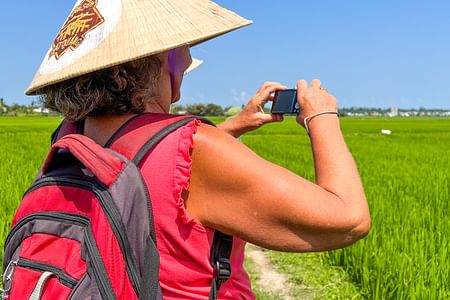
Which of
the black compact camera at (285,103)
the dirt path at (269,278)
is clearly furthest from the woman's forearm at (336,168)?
the dirt path at (269,278)

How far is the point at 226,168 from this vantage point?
39.5 inches

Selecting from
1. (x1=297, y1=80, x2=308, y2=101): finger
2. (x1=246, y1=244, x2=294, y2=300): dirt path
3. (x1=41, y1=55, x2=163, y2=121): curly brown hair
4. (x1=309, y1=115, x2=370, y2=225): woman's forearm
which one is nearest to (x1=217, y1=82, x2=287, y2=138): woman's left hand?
(x1=297, y1=80, x2=308, y2=101): finger

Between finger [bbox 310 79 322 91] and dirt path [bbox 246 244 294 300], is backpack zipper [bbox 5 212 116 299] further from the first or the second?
dirt path [bbox 246 244 294 300]

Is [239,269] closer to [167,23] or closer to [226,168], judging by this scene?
[226,168]

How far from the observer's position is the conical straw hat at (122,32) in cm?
109

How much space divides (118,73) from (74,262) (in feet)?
1.16

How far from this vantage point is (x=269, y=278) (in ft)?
12.5

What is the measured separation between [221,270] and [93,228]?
249 millimetres

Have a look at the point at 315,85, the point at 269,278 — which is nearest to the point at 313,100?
the point at 315,85

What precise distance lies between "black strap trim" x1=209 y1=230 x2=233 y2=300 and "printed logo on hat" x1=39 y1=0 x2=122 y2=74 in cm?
43

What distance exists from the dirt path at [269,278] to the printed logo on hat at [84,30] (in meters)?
2.59

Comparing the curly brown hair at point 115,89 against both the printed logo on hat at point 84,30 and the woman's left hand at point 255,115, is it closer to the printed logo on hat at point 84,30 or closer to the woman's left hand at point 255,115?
the printed logo on hat at point 84,30

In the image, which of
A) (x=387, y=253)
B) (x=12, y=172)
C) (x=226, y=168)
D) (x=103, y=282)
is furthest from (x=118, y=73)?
(x=12, y=172)

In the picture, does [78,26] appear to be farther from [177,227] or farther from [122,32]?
[177,227]
